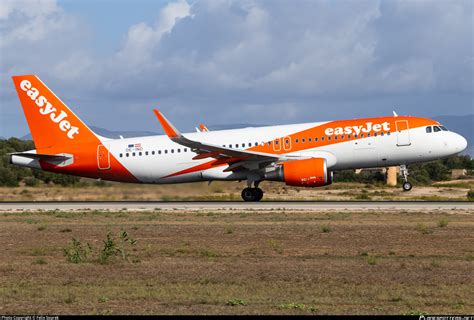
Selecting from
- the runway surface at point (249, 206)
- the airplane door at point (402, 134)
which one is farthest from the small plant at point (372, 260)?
the airplane door at point (402, 134)

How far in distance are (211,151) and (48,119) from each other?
9812 millimetres

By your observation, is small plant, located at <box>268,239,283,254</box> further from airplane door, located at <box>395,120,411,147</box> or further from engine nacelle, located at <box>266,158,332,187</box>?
airplane door, located at <box>395,120,411,147</box>

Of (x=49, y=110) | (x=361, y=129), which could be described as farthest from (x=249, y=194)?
(x=49, y=110)

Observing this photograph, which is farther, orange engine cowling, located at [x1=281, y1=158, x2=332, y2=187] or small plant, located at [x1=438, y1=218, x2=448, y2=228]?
orange engine cowling, located at [x1=281, y1=158, x2=332, y2=187]

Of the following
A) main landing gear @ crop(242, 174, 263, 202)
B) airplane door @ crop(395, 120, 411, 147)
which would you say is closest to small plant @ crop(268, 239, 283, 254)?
airplane door @ crop(395, 120, 411, 147)

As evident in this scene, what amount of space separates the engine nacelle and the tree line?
12.2m

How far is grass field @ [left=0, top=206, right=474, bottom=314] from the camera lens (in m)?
15.0

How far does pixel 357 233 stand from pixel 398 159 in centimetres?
1518

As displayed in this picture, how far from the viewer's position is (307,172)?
40406mm

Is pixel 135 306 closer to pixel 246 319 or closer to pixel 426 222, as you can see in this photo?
pixel 246 319

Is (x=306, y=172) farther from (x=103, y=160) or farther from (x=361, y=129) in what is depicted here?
(x=103, y=160)

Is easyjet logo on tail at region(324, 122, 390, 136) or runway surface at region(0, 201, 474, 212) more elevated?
easyjet logo on tail at region(324, 122, 390, 136)

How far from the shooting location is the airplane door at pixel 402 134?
41250 mm

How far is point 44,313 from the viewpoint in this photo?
14.0 metres
